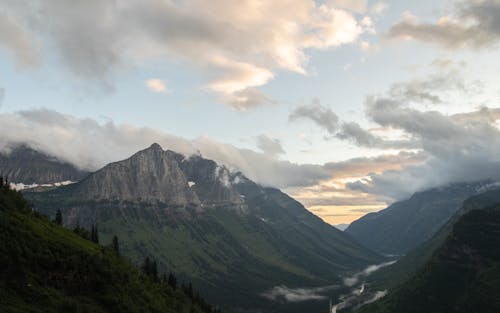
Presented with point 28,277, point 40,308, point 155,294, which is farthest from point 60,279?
point 155,294

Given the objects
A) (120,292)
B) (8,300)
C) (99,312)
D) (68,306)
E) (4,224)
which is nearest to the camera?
(8,300)

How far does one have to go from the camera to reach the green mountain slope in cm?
12488

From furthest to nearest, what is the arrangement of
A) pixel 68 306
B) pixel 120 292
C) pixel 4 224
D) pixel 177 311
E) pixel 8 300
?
pixel 177 311 → pixel 120 292 → pixel 4 224 → pixel 68 306 → pixel 8 300

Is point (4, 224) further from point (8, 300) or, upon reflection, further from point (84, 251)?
point (8, 300)

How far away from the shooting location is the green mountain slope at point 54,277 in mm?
124875

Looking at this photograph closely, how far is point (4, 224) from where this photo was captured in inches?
5886

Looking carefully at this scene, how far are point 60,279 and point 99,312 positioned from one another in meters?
16.4

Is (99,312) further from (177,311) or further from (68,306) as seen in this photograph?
(177,311)

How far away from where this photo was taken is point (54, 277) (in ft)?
458

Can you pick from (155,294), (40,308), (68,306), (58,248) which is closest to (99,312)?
(68,306)

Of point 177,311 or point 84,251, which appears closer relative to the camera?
point 84,251

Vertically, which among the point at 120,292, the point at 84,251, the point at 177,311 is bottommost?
the point at 177,311

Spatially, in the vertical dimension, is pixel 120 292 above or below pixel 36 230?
below

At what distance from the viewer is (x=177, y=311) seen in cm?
19812
